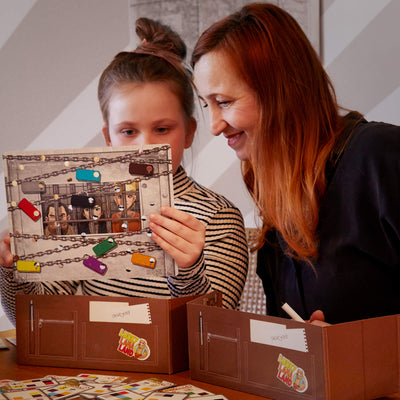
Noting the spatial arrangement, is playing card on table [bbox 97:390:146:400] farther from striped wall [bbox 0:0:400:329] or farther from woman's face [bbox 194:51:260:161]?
striped wall [bbox 0:0:400:329]

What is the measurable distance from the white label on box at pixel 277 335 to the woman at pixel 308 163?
14.4 inches

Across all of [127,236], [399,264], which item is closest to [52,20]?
[127,236]

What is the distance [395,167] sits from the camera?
3.90ft

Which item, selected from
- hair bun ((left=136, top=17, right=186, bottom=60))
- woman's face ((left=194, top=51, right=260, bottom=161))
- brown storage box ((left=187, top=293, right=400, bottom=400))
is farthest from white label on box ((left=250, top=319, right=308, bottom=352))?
hair bun ((left=136, top=17, right=186, bottom=60))

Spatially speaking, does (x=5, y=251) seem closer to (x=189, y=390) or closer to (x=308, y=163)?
(x=189, y=390)

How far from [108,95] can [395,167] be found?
0.79 m

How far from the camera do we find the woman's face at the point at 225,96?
1.30 metres

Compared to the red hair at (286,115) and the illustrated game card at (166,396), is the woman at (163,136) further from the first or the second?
the illustrated game card at (166,396)

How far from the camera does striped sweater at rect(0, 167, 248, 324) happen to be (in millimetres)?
1308

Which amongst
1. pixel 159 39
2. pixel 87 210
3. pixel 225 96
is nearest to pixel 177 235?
pixel 87 210

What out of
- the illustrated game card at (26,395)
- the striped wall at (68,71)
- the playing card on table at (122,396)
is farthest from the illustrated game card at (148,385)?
the striped wall at (68,71)

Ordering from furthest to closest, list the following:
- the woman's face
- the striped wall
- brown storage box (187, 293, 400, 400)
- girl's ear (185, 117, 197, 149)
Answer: the striped wall → girl's ear (185, 117, 197, 149) → the woman's face → brown storage box (187, 293, 400, 400)

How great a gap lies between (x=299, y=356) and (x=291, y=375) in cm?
4

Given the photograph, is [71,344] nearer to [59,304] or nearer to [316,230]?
[59,304]
